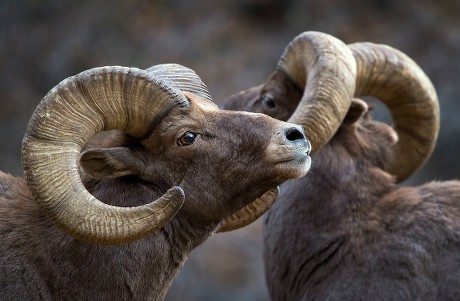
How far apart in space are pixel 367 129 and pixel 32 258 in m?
4.54

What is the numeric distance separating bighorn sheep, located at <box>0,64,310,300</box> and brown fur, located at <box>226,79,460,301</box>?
2303 millimetres

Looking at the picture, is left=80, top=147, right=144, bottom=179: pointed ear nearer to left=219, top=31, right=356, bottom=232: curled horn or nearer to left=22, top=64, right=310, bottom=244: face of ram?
left=22, top=64, right=310, bottom=244: face of ram

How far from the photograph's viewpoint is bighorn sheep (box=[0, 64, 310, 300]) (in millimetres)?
6750

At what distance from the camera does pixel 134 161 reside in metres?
7.43

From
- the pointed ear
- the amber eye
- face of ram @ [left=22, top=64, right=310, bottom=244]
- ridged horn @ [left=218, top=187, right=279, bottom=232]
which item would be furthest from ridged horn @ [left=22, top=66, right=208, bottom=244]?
ridged horn @ [left=218, top=187, right=279, bottom=232]

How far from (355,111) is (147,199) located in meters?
3.38

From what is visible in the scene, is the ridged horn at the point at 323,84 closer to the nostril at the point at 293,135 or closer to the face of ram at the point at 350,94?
the face of ram at the point at 350,94

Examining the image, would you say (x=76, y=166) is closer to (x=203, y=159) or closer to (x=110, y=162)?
(x=110, y=162)

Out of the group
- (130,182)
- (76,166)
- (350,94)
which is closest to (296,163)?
(130,182)

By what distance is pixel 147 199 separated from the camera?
738 centimetres

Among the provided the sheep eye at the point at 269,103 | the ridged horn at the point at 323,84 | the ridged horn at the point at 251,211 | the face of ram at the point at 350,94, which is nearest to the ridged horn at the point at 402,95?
the face of ram at the point at 350,94

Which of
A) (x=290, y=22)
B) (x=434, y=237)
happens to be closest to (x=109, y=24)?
(x=290, y=22)

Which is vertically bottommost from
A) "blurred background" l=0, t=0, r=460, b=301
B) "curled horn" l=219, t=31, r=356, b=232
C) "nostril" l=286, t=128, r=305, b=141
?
"blurred background" l=0, t=0, r=460, b=301

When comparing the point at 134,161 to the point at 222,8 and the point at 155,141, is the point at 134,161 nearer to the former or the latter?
→ the point at 155,141
